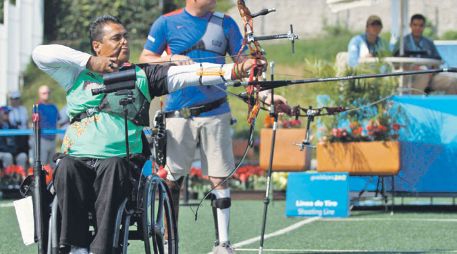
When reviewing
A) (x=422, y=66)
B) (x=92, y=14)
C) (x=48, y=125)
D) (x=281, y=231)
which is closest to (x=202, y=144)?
(x=281, y=231)

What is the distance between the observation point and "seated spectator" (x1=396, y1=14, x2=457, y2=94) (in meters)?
14.3

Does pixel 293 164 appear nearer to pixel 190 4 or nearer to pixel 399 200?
pixel 399 200

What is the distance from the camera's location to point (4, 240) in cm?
1032

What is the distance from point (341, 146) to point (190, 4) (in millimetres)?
4683

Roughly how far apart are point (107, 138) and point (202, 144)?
2.13 m

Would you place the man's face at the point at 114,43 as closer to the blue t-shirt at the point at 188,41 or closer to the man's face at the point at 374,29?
the blue t-shirt at the point at 188,41

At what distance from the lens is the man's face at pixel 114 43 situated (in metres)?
7.14

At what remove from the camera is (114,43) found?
717cm

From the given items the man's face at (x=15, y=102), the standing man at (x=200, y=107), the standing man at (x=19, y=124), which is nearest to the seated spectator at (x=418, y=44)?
the standing man at (x=200, y=107)

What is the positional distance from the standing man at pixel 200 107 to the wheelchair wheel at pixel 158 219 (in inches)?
54.0

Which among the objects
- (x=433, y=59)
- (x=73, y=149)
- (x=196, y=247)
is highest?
(x=433, y=59)

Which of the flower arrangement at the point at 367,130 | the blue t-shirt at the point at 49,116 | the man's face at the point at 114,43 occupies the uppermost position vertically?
the man's face at the point at 114,43

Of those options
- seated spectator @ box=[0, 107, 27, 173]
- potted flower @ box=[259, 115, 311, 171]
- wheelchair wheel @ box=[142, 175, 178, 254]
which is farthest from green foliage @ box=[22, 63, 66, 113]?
wheelchair wheel @ box=[142, 175, 178, 254]

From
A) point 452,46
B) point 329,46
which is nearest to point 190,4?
point 452,46
